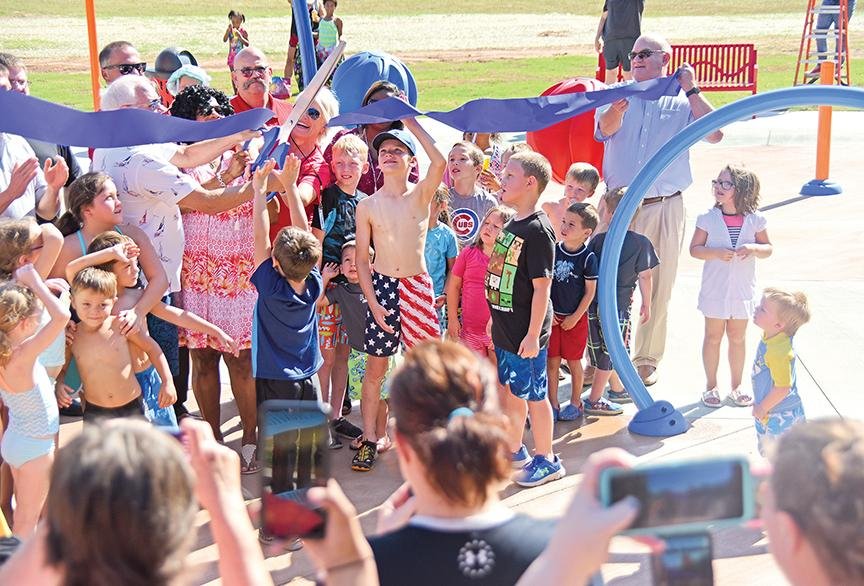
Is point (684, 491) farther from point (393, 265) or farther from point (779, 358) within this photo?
point (393, 265)

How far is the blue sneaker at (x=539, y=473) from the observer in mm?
5301

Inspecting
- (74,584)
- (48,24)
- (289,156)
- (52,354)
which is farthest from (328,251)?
(48,24)

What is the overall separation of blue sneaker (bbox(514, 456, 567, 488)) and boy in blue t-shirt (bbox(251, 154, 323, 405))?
1.08 metres

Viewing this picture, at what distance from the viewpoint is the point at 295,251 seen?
498cm

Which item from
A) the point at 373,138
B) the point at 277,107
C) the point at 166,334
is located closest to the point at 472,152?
the point at 373,138

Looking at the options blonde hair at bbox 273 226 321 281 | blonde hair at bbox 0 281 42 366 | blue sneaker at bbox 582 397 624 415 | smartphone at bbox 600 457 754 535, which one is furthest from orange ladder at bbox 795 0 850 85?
smartphone at bbox 600 457 754 535

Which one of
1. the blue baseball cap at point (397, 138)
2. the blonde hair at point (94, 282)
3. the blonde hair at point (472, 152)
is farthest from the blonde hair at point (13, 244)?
the blonde hair at point (472, 152)

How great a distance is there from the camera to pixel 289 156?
17.3 ft

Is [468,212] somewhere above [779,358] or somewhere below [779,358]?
above

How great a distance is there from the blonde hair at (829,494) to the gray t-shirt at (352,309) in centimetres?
388

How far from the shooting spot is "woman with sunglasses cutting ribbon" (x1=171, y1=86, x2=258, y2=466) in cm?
557

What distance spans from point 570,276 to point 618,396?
874 mm

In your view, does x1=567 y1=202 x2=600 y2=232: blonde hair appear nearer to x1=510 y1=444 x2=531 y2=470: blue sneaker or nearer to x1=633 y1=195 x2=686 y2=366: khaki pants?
x1=633 y1=195 x2=686 y2=366: khaki pants

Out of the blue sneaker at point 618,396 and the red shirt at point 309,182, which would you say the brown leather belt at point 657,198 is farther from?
the red shirt at point 309,182
